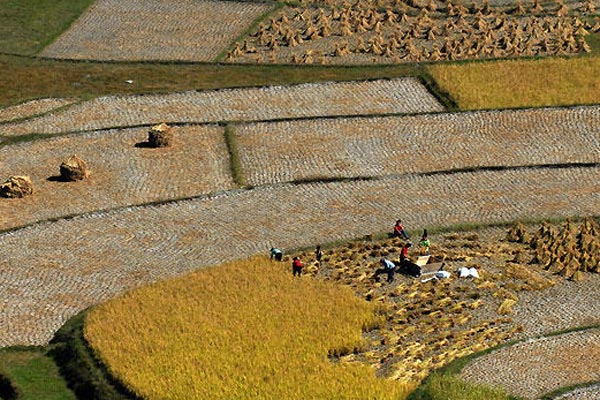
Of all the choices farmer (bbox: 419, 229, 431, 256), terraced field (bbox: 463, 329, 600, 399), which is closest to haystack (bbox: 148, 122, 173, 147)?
farmer (bbox: 419, 229, 431, 256)

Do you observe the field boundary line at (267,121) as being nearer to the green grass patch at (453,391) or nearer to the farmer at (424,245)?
the farmer at (424,245)

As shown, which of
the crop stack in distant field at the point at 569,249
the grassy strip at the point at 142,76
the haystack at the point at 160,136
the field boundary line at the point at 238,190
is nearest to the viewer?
the crop stack in distant field at the point at 569,249

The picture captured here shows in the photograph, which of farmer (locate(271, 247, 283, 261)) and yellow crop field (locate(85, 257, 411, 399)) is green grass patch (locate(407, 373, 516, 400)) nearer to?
yellow crop field (locate(85, 257, 411, 399))

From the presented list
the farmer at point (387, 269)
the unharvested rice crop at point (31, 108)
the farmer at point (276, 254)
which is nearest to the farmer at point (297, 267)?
the farmer at point (276, 254)

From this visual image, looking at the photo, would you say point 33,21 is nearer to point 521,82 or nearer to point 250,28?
→ point 250,28

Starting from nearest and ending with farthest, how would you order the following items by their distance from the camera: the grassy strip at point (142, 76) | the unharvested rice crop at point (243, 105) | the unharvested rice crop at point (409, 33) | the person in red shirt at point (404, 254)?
the person in red shirt at point (404, 254) → the unharvested rice crop at point (243, 105) → the grassy strip at point (142, 76) → the unharvested rice crop at point (409, 33)

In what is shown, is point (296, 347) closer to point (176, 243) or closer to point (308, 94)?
point (176, 243)

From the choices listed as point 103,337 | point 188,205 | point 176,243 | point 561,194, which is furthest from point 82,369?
point 561,194
